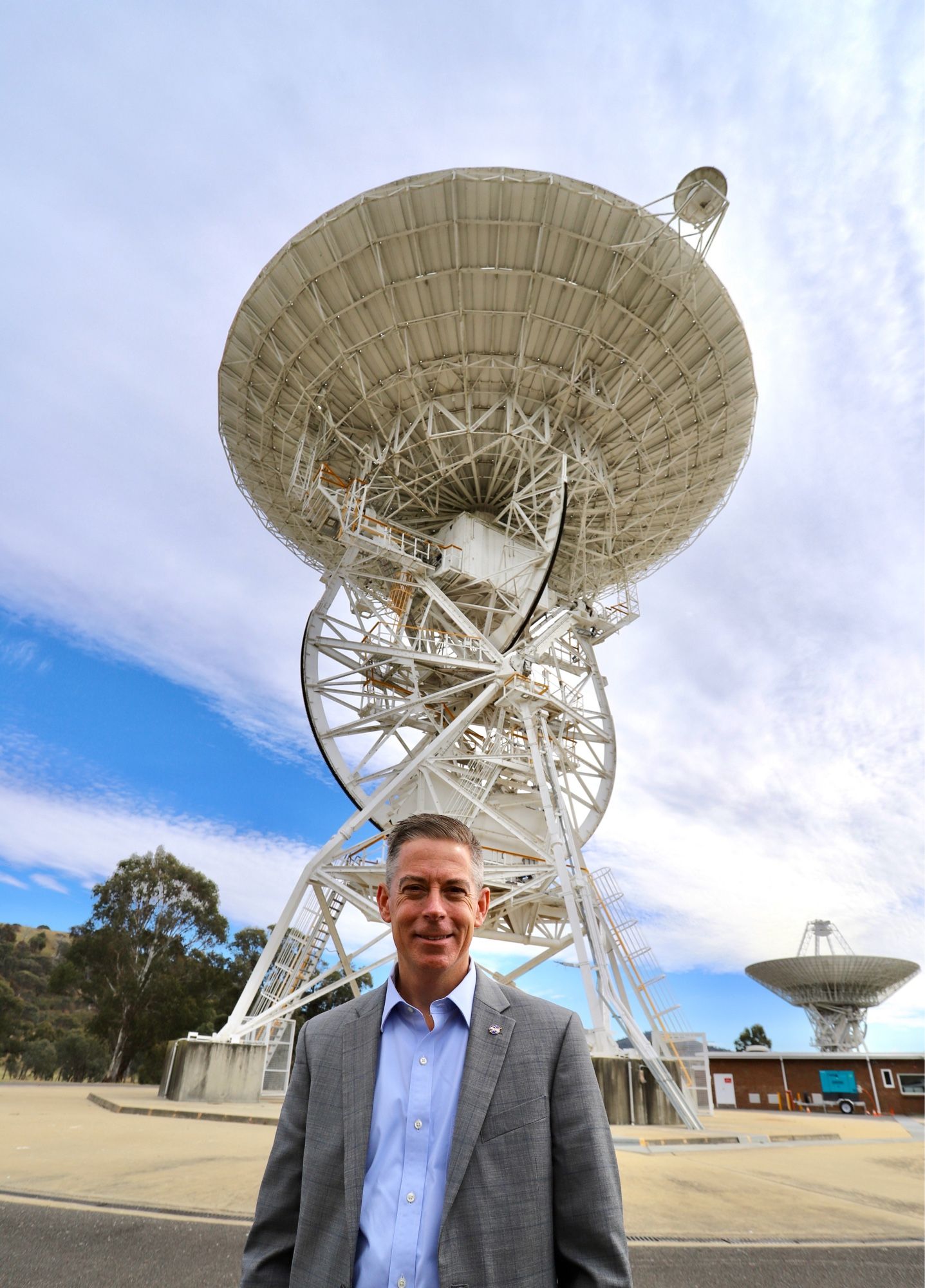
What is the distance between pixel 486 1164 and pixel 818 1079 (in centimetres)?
3647

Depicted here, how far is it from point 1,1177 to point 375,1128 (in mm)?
5836

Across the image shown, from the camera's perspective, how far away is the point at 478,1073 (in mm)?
1779

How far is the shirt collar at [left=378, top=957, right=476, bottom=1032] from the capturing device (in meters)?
1.88

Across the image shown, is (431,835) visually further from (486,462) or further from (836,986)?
(836,986)

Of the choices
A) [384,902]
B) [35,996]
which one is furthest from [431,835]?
[35,996]

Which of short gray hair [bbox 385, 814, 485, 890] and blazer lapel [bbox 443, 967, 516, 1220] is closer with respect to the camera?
blazer lapel [bbox 443, 967, 516, 1220]

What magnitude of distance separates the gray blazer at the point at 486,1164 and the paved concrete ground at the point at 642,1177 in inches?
151

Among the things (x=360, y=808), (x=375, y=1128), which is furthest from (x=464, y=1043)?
(x=360, y=808)

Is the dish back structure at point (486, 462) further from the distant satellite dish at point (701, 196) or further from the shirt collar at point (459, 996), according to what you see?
the shirt collar at point (459, 996)

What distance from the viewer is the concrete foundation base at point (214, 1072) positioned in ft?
39.4

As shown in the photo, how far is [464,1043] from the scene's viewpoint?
188 centimetres

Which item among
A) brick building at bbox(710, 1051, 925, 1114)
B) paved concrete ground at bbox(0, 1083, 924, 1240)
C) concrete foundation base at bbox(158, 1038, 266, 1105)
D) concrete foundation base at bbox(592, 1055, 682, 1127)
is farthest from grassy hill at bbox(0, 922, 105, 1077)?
brick building at bbox(710, 1051, 925, 1114)

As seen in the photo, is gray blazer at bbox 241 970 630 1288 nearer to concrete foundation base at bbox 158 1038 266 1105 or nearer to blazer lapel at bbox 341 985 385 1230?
blazer lapel at bbox 341 985 385 1230

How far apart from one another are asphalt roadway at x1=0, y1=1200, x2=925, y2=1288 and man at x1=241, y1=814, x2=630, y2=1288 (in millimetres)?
2515
